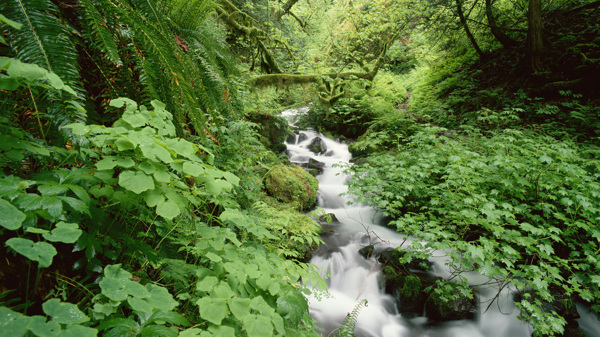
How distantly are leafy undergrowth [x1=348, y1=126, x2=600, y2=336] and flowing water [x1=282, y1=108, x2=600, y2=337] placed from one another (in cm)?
28

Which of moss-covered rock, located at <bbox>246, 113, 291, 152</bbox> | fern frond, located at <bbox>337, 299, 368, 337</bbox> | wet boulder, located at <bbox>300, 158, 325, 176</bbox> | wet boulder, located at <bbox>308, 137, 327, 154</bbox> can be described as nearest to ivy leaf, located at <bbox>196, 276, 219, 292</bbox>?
fern frond, located at <bbox>337, 299, 368, 337</bbox>

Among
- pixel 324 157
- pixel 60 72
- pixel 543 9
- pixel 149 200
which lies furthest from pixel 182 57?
pixel 543 9

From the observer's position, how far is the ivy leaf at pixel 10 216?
590 millimetres

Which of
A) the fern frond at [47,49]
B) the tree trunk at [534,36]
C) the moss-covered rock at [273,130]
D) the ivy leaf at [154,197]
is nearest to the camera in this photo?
the fern frond at [47,49]

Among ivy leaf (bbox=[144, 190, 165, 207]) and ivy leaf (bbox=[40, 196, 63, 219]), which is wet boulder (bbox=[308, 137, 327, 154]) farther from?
ivy leaf (bbox=[40, 196, 63, 219])

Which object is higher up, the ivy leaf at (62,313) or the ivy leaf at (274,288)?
the ivy leaf at (62,313)

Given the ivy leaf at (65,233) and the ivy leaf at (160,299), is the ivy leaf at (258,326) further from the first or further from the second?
the ivy leaf at (65,233)

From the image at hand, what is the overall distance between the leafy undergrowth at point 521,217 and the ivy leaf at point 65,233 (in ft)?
10.5

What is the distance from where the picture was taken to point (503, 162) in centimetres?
356

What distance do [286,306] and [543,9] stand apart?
1039 cm

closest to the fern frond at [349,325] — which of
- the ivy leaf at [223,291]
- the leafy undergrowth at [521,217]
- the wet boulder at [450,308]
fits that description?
the leafy undergrowth at [521,217]

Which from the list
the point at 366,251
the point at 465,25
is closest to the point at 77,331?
the point at 366,251

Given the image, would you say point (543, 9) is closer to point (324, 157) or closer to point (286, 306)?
point (324, 157)

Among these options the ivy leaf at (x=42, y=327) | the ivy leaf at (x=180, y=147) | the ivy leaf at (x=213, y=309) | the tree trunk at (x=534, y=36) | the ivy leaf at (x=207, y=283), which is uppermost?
the tree trunk at (x=534, y=36)
